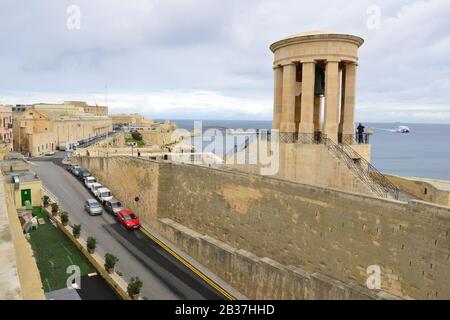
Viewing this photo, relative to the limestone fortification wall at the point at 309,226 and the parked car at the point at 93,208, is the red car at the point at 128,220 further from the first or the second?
the parked car at the point at 93,208

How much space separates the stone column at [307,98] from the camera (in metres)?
15.8

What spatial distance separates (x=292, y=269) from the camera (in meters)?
13.8

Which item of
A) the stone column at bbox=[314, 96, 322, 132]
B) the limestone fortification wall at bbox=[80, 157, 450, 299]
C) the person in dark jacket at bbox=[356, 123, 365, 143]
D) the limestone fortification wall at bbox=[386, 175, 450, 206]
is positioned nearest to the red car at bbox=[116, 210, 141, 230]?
the limestone fortification wall at bbox=[80, 157, 450, 299]

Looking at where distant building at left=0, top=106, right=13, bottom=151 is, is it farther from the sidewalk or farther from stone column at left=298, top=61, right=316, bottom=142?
stone column at left=298, top=61, right=316, bottom=142

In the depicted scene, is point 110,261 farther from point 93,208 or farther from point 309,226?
point 93,208

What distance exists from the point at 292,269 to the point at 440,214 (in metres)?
5.89

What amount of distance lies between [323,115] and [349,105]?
1.61 m

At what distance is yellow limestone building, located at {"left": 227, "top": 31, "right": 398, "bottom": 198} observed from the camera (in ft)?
48.9

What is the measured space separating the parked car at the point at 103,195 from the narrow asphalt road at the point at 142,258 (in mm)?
1339

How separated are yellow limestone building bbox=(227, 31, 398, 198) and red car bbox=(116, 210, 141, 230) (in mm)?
10855

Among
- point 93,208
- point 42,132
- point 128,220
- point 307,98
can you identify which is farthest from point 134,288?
point 42,132
